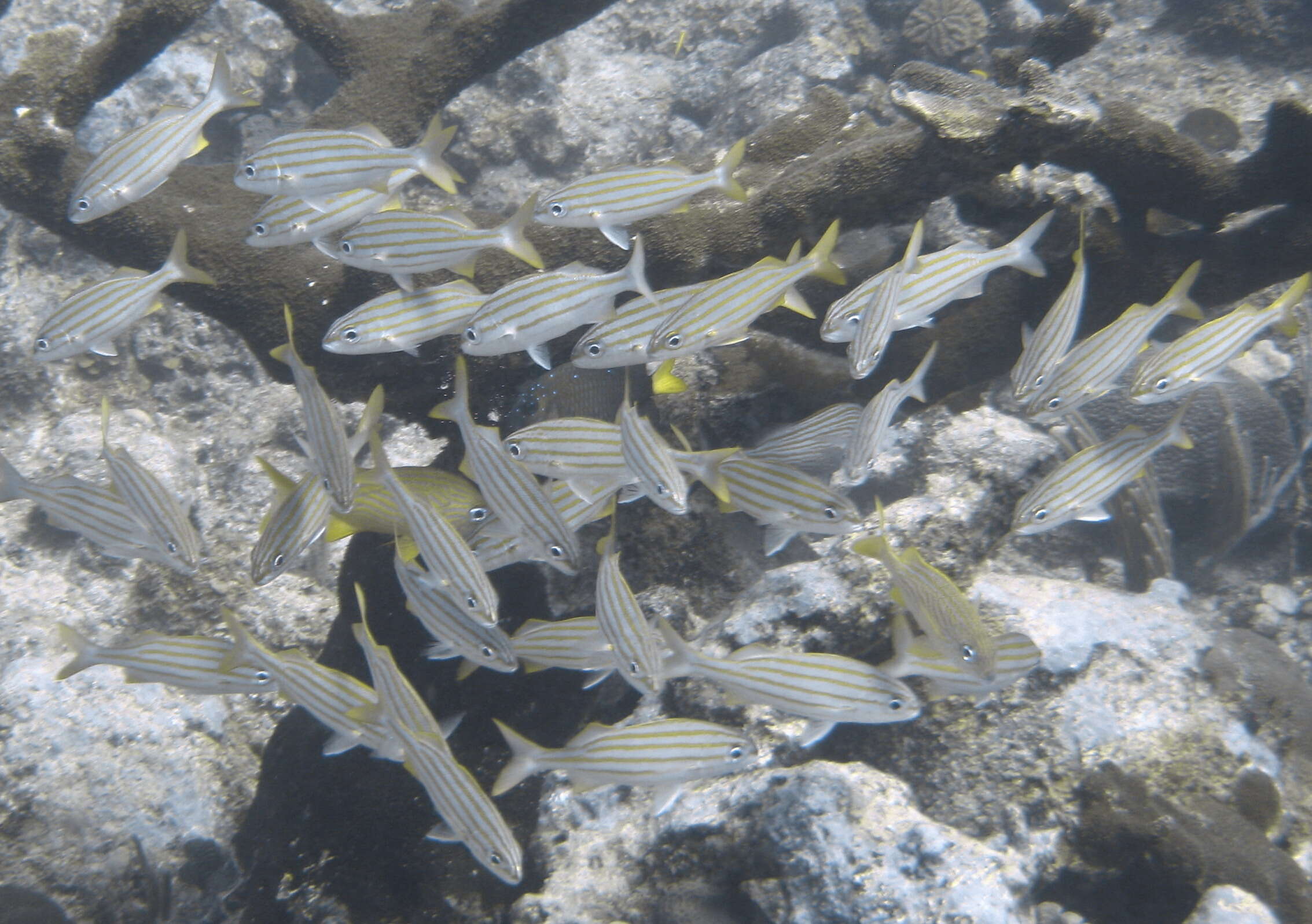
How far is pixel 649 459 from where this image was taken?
218 cm

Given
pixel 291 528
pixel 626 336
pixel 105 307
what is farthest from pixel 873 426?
pixel 105 307

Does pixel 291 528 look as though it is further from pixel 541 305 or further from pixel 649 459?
pixel 649 459

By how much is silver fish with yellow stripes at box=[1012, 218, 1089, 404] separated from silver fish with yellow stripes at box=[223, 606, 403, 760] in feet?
8.82

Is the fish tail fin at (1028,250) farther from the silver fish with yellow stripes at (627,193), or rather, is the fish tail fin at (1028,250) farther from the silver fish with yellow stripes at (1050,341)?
the silver fish with yellow stripes at (627,193)

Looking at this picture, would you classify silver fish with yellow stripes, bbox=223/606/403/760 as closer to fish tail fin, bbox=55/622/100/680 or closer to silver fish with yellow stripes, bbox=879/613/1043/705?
fish tail fin, bbox=55/622/100/680

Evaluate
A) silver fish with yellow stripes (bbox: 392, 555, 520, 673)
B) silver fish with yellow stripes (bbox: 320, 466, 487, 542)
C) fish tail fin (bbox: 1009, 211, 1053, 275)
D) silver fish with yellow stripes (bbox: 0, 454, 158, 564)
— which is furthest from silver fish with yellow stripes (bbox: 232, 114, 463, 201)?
fish tail fin (bbox: 1009, 211, 1053, 275)

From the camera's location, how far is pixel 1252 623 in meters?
5.06

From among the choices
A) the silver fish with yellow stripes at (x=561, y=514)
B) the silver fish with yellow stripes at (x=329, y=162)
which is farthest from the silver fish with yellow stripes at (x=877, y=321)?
the silver fish with yellow stripes at (x=329, y=162)

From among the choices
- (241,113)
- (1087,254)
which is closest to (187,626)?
(1087,254)

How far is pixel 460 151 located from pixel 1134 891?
9.02 m

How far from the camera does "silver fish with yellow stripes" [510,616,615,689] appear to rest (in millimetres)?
2439

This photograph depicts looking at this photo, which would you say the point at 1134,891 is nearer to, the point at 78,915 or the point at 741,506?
the point at 741,506

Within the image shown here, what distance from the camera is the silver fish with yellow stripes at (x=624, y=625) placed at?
7.03 ft

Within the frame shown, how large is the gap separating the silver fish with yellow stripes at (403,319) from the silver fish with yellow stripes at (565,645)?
1165 millimetres
